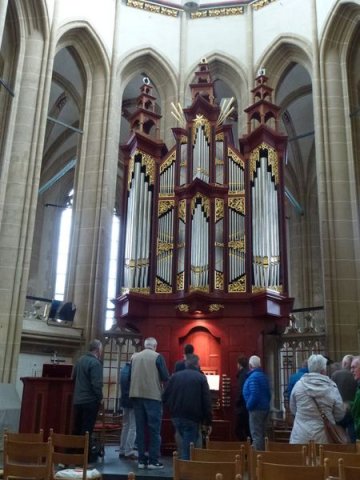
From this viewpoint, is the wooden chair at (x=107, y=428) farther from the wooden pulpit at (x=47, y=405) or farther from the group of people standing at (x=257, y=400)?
the group of people standing at (x=257, y=400)

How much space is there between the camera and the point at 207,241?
35.9 ft

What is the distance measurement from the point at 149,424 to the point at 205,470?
359 centimetres

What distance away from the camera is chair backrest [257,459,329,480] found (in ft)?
10.7

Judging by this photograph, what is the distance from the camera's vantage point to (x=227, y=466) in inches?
139

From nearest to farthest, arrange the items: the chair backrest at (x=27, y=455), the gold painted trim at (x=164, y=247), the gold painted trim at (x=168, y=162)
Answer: the chair backrest at (x=27, y=455) < the gold painted trim at (x=164, y=247) < the gold painted trim at (x=168, y=162)

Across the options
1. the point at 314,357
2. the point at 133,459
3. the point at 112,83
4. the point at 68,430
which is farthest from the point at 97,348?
the point at 112,83

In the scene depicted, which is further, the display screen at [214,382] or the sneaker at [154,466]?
the display screen at [214,382]

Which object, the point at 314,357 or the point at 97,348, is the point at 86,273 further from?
the point at 314,357

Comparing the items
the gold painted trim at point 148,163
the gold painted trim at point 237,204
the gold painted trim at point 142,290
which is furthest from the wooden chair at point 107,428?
the gold painted trim at point 148,163

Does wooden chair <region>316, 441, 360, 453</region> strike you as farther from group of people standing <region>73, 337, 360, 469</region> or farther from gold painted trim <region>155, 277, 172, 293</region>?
gold painted trim <region>155, 277, 172, 293</region>

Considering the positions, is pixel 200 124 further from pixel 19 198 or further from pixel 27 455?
pixel 27 455

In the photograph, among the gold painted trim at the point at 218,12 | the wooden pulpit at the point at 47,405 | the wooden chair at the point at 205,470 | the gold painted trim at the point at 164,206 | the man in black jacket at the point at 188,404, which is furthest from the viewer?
the gold painted trim at the point at 218,12

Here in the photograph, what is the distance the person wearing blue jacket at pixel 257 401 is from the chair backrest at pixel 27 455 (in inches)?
130

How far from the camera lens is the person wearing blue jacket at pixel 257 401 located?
7.24m
